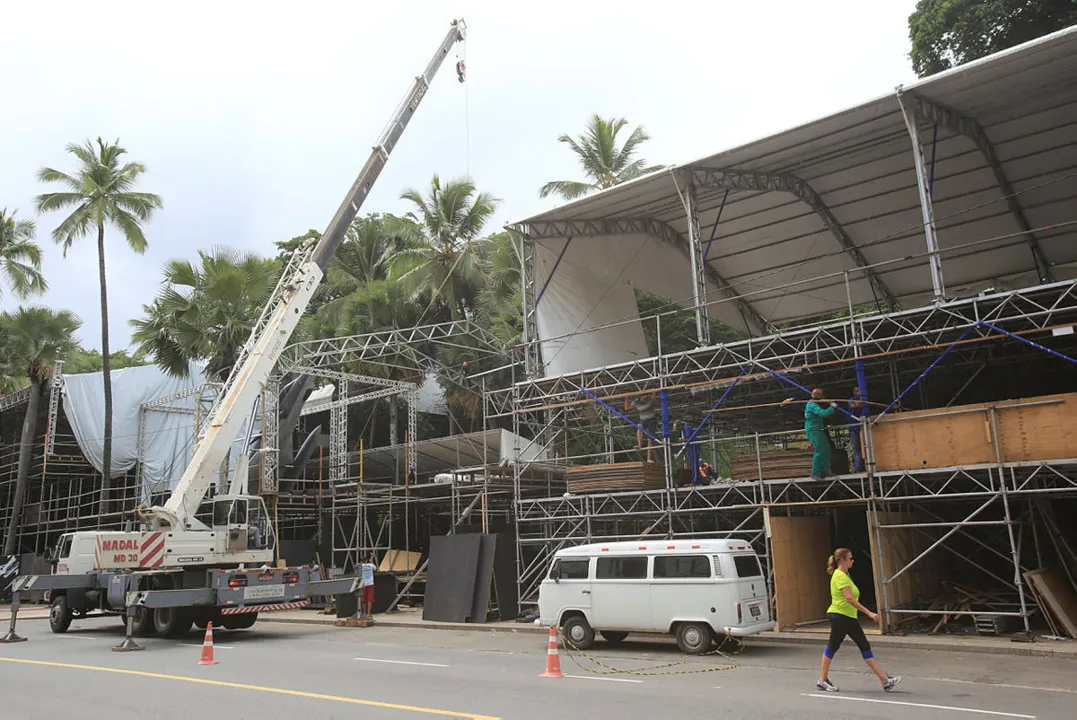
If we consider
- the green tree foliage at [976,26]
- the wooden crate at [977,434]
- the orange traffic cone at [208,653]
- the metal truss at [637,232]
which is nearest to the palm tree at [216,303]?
the metal truss at [637,232]

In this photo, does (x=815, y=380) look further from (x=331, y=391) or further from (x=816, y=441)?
(x=331, y=391)

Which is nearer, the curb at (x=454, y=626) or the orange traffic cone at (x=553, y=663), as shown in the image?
the orange traffic cone at (x=553, y=663)

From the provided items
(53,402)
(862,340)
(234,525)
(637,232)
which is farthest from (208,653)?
(53,402)

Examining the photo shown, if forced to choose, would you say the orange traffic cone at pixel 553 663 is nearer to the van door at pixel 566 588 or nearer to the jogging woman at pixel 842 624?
the van door at pixel 566 588

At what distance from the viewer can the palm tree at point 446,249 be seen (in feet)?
106

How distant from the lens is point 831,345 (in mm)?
15695

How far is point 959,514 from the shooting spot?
17062 mm

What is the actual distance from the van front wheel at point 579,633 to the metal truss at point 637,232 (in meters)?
8.72

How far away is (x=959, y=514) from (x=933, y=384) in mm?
3218

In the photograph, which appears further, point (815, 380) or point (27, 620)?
point (27, 620)

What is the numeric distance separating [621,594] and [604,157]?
78.7ft

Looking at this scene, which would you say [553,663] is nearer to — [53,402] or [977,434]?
[977,434]

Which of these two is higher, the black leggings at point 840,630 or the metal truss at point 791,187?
the metal truss at point 791,187

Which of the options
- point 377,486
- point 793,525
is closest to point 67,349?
point 377,486
